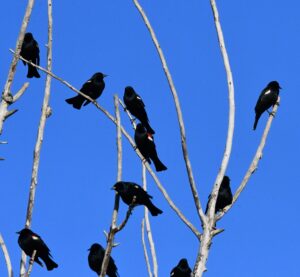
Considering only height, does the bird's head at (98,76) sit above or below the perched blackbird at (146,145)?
above

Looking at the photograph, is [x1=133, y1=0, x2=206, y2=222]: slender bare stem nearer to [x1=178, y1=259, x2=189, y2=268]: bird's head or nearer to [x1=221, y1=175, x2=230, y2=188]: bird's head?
[x1=221, y1=175, x2=230, y2=188]: bird's head

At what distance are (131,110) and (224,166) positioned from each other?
818 cm

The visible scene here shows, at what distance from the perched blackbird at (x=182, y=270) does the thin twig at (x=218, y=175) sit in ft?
23.1

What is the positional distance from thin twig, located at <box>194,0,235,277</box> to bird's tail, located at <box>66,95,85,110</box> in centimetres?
832

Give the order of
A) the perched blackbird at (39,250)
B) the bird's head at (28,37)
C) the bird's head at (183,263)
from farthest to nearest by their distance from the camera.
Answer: the bird's head at (28,37)
the bird's head at (183,263)
the perched blackbird at (39,250)

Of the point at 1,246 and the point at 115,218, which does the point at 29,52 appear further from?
the point at 115,218

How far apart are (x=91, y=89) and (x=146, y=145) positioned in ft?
8.40

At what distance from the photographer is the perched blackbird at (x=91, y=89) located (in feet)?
43.2

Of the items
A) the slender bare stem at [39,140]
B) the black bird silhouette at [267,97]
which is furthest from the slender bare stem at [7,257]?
the black bird silhouette at [267,97]

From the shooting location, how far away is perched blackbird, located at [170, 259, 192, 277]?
1151cm

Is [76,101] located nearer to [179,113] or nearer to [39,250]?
[39,250]

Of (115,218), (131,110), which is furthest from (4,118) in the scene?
(131,110)

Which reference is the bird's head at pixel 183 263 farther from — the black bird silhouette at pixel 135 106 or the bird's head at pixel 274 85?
the bird's head at pixel 274 85

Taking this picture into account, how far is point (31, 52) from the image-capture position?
1323cm
